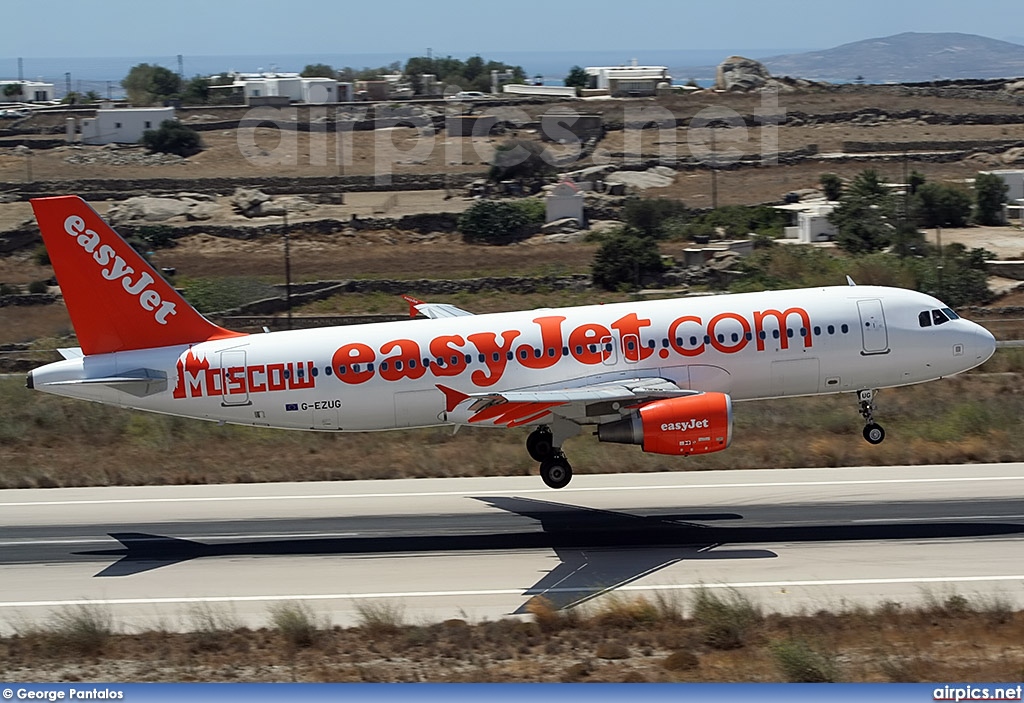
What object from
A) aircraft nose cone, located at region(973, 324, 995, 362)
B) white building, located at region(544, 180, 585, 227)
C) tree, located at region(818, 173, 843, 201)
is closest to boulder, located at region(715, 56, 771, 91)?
tree, located at region(818, 173, 843, 201)

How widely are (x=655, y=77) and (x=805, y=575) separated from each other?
17247cm

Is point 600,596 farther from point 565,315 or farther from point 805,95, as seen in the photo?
point 805,95

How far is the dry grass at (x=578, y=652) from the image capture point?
18.5 meters

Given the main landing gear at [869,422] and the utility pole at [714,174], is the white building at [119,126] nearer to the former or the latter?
the utility pole at [714,174]

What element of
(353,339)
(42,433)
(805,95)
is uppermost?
(805,95)

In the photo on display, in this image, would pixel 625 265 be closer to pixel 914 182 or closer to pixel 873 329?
pixel 914 182

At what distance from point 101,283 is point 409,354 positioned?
24.6ft

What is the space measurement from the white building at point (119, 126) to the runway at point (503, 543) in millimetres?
122329

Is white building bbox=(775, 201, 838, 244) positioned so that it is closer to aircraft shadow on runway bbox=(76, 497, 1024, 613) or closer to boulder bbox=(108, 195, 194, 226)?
boulder bbox=(108, 195, 194, 226)

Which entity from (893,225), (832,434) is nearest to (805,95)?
(893,225)

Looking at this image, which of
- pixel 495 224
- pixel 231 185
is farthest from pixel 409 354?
pixel 231 185

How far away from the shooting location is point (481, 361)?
99.1 feet

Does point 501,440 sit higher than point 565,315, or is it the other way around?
point 565,315

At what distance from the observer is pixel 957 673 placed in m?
17.9
